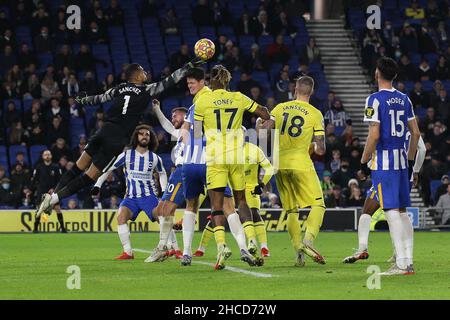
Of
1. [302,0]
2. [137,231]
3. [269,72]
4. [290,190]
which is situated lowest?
[137,231]

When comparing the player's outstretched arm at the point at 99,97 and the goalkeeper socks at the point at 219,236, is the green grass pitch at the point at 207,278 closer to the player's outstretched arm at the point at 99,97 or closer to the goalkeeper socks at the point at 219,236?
the goalkeeper socks at the point at 219,236

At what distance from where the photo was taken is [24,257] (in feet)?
53.3

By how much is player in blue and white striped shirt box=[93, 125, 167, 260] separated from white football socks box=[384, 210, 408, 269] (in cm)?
503

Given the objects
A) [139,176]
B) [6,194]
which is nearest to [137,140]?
[139,176]

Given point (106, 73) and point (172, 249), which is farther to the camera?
point (106, 73)

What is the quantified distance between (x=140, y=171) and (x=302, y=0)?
21.1 m

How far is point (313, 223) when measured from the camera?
A: 13836mm

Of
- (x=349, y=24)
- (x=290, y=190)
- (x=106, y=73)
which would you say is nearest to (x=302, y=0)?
(x=349, y=24)

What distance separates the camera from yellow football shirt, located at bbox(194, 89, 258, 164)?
13.1 metres

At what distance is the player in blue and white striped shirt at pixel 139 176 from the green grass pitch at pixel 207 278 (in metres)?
0.71

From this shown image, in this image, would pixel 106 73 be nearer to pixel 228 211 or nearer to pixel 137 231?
pixel 137 231

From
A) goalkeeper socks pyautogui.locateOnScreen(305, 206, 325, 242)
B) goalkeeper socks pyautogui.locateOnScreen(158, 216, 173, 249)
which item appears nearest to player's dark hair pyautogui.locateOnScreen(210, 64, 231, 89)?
goalkeeper socks pyautogui.locateOnScreen(305, 206, 325, 242)

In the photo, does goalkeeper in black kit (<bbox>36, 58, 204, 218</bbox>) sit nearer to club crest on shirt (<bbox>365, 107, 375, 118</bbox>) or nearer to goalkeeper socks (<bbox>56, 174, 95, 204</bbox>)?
goalkeeper socks (<bbox>56, 174, 95, 204</bbox>)

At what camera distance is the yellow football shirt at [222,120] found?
1307cm
